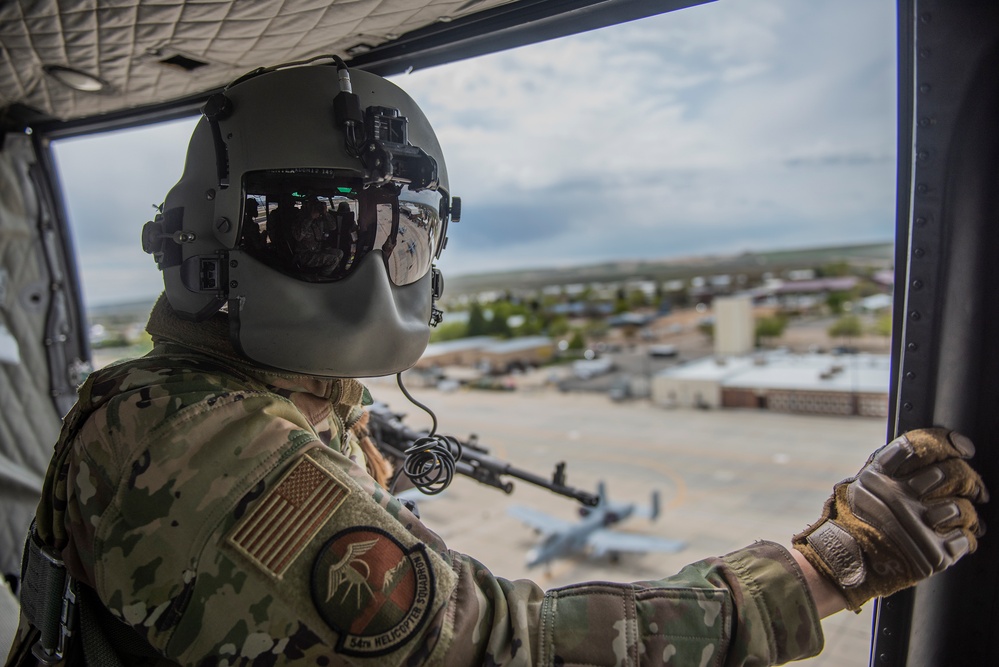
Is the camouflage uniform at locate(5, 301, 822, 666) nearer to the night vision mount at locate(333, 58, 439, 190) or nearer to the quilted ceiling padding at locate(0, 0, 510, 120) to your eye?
the night vision mount at locate(333, 58, 439, 190)

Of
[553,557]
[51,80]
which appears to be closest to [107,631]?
[51,80]

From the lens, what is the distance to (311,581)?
2.30ft

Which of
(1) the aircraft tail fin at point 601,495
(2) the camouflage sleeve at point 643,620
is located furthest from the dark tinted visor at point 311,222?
(1) the aircraft tail fin at point 601,495

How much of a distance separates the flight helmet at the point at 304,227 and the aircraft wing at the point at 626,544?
11.5 m

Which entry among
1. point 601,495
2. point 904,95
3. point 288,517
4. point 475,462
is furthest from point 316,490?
point 601,495

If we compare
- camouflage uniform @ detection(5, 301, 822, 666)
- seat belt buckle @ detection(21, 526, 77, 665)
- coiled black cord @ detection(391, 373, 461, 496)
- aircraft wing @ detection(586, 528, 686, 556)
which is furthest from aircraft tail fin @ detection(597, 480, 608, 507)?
aircraft wing @ detection(586, 528, 686, 556)

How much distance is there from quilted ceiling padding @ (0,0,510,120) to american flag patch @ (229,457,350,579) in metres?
0.95

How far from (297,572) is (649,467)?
18.0 meters

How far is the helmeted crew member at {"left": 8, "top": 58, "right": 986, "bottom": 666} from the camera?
0.71 metres

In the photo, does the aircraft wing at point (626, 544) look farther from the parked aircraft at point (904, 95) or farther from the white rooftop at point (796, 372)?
the parked aircraft at point (904, 95)

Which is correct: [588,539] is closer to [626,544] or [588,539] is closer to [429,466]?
[626,544]

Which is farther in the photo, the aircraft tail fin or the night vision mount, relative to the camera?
the aircraft tail fin

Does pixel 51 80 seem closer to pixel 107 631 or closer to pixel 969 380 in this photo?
pixel 107 631

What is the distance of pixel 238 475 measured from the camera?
0.73 m
